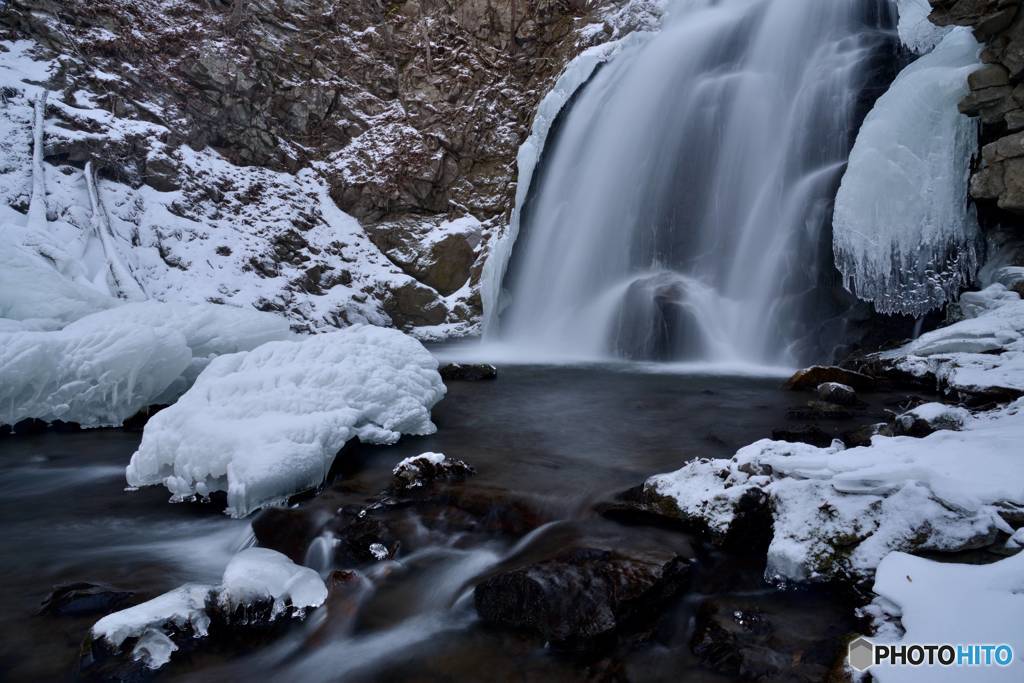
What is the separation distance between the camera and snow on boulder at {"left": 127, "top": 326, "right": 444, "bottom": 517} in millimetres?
3906

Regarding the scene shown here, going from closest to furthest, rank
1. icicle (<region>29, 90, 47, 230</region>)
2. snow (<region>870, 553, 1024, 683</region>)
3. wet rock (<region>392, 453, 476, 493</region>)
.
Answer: snow (<region>870, 553, 1024, 683</region>) < wet rock (<region>392, 453, 476, 493</region>) < icicle (<region>29, 90, 47, 230</region>)

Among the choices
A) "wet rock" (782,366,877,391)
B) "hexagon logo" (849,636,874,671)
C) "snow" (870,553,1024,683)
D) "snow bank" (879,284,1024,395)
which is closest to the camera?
"snow" (870,553,1024,683)

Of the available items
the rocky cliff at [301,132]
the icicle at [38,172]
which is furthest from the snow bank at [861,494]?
the icicle at [38,172]

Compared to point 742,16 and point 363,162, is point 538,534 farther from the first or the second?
point 363,162

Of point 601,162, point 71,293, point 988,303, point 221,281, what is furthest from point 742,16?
point 71,293

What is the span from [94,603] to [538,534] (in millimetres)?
2184

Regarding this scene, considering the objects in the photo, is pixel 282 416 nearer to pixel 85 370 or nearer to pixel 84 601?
pixel 84 601

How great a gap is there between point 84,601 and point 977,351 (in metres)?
7.45

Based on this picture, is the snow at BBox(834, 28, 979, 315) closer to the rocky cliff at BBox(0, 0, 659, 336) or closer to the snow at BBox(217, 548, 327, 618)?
the snow at BBox(217, 548, 327, 618)

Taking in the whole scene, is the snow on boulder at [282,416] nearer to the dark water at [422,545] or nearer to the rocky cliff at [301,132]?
the dark water at [422,545]

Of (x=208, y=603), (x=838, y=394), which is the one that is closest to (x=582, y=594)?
(x=208, y=603)

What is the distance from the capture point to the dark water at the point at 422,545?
2.41 meters

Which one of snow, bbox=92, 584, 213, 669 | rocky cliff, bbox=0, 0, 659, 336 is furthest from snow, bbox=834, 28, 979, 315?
rocky cliff, bbox=0, 0, 659, 336

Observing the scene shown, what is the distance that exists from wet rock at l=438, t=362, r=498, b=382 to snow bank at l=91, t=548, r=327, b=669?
558 centimetres
